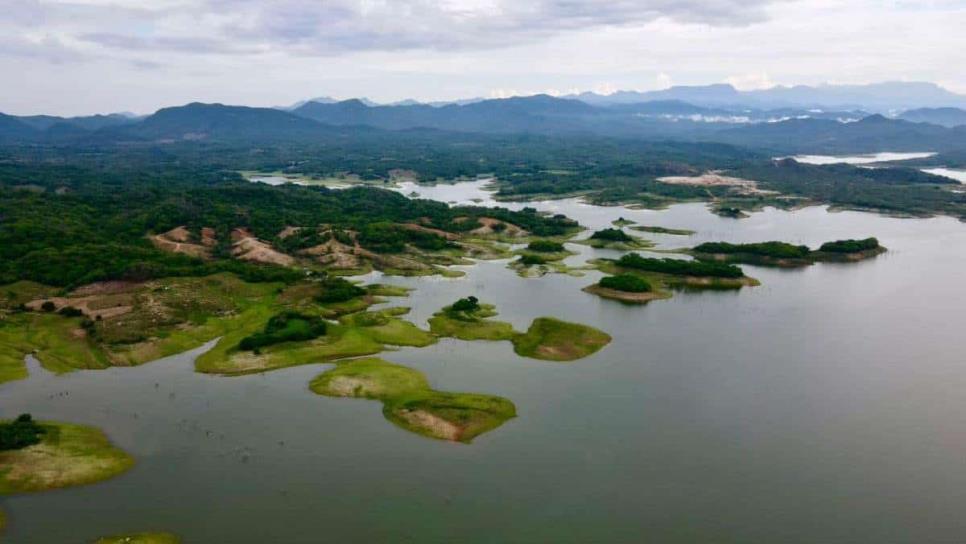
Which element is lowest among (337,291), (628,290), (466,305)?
(466,305)

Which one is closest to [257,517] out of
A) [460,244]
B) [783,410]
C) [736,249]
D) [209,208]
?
[783,410]

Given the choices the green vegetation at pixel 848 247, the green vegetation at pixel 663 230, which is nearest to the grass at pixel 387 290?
the green vegetation at pixel 663 230

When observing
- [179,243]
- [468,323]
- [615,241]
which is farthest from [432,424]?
[615,241]

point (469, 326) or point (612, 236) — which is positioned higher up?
point (612, 236)

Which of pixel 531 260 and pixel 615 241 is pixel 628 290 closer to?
pixel 531 260

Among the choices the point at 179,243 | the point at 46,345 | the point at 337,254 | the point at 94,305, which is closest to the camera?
the point at 46,345

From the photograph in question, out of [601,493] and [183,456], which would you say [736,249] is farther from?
[183,456]
